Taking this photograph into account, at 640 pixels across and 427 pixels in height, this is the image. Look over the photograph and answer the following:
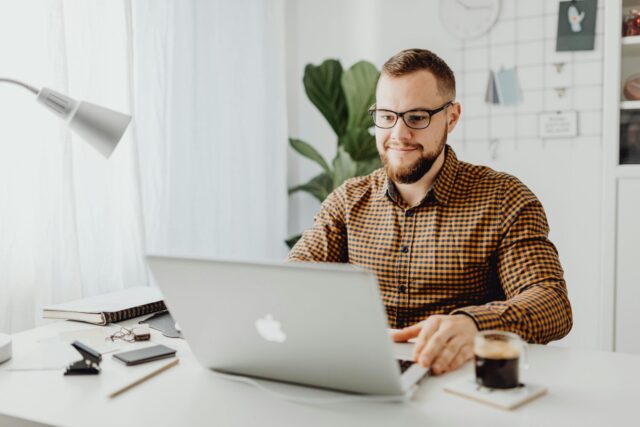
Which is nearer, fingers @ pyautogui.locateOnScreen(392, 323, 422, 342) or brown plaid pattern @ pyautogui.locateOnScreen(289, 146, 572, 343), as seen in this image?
fingers @ pyautogui.locateOnScreen(392, 323, 422, 342)

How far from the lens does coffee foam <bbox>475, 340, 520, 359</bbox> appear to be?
0.87m

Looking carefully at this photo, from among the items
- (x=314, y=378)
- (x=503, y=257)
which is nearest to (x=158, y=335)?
(x=314, y=378)

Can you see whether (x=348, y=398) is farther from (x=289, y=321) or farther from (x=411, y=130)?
(x=411, y=130)

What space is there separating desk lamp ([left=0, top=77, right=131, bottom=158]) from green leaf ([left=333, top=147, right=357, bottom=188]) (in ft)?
5.43

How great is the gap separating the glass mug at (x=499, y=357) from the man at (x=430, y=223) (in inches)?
18.1

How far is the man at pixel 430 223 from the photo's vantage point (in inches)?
56.4

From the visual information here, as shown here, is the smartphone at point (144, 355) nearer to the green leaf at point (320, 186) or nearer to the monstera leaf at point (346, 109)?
the monstera leaf at point (346, 109)

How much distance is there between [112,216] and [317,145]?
144 cm

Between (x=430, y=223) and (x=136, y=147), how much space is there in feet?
3.62

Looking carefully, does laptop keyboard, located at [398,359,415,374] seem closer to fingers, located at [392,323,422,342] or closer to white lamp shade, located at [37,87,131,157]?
fingers, located at [392,323,422,342]

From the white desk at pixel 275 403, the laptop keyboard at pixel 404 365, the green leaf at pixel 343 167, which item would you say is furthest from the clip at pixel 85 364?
the green leaf at pixel 343 167

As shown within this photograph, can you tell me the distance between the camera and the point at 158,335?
4.23ft

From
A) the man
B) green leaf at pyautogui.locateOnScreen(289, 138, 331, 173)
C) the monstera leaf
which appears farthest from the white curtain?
the man

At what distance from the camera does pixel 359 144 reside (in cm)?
275
